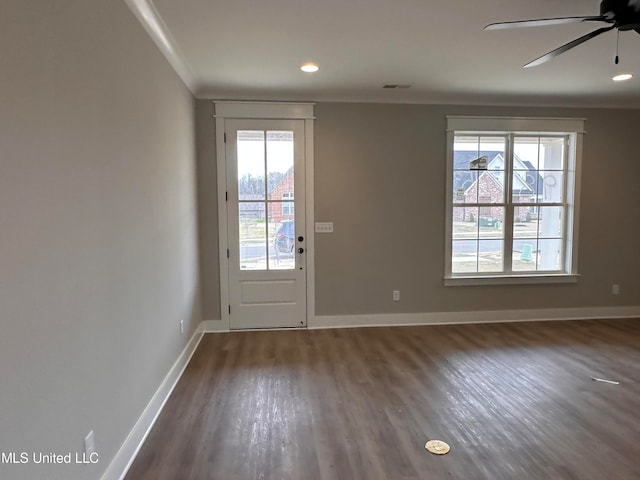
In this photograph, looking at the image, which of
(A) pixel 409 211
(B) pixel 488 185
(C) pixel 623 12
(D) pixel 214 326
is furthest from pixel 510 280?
(D) pixel 214 326

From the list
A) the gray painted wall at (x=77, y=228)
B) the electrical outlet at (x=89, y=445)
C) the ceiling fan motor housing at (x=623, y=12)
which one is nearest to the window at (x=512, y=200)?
the ceiling fan motor housing at (x=623, y=12)

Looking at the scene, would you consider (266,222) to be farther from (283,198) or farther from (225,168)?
(225,168)

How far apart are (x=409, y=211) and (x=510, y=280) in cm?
152

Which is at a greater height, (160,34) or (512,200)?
(160,34)

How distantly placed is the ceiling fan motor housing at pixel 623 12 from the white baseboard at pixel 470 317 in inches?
132

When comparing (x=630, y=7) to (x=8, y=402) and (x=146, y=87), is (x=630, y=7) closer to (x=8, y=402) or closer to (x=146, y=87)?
(x=146, y=87)

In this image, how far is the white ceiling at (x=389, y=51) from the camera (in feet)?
7.85

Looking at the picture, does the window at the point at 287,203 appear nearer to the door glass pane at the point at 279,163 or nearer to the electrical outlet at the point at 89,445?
the door glass pane at the point at 279,163

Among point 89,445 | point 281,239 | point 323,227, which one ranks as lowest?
point 89,445

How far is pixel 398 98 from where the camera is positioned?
4.40 m

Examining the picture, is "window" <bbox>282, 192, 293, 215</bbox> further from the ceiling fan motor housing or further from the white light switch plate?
the ceiling fan motor housing

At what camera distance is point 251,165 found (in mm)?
4355

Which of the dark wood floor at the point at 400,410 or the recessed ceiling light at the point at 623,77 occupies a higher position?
the recessed ceiling light at the point at 623,77

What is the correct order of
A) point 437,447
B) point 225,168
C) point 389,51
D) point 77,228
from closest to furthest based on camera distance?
point 77,228, point 437,447, point 389,51, point 225,168
